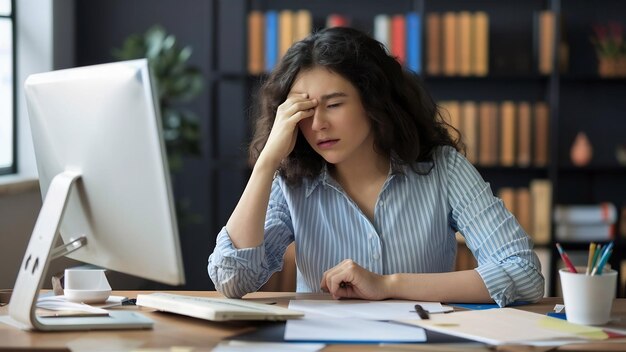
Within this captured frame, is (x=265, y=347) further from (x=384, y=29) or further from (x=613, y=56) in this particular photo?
(x=613, y=56)

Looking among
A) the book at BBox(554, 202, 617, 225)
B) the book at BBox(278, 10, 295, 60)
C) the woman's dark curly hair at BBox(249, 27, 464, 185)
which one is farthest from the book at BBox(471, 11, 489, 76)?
the woman's dark curly hair at BBox(249, 27, 464, 185)

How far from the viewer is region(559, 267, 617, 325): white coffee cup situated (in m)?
1.66

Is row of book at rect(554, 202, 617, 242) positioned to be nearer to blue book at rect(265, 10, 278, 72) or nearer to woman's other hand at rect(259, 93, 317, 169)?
blue book at rect(265, 10, 278, 72)

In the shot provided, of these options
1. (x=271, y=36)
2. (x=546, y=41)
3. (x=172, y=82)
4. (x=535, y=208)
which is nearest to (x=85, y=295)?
(x=172, y=82)

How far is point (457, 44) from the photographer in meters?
4.45

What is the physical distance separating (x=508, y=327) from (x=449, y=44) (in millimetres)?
2941

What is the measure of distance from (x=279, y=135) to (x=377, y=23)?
2489 mm

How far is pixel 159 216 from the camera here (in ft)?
4.96

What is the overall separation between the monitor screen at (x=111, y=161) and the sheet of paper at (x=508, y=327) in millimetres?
464

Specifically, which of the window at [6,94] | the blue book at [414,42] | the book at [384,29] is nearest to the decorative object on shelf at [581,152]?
the blue book at [414,42]

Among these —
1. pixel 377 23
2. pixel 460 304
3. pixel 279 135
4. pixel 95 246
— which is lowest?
pixel 460 304

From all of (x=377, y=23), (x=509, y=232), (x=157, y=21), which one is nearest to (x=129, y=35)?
(x=157, y=21)

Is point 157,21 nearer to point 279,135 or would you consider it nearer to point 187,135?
point 187,135

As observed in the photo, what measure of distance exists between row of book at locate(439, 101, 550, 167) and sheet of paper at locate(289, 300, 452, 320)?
263cm
